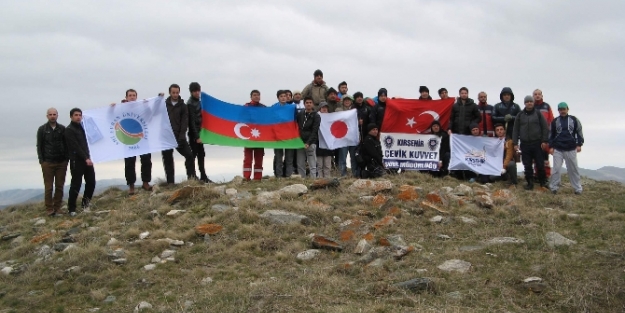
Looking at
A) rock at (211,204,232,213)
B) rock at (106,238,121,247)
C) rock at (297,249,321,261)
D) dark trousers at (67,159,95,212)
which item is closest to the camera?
rock at (297,249,321,261)

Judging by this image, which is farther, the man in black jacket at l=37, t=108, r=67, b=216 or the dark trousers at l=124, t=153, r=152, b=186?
the dark trousers at l=124, t=153, r=152, b=186

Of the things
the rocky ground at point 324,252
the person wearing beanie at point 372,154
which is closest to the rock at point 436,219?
the rocky ground at point 324,252

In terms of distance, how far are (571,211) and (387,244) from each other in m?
5.23

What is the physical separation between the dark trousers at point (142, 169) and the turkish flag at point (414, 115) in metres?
7.00

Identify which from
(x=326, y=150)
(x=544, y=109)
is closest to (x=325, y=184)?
(x=326, y=150)

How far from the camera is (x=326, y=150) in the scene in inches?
652

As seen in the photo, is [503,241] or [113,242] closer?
[503,241]

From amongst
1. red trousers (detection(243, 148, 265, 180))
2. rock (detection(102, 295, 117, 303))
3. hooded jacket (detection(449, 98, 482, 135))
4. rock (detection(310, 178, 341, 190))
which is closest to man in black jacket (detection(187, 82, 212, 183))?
red trousers (detection(243, 148, 265, 180))

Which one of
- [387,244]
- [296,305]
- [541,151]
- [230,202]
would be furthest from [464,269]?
[541,151]

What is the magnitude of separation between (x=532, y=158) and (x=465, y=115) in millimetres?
2411

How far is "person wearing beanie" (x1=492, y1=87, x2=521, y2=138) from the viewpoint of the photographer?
1638 centimetres

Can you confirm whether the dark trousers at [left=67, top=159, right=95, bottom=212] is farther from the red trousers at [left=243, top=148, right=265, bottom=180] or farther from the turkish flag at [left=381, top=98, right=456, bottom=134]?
the turkish flag at [left=381, top=98, right=456, bottom=134]

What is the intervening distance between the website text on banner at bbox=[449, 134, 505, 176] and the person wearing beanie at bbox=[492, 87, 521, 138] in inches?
21.5

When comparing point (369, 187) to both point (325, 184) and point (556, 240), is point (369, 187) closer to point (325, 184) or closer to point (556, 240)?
point (325, 184)
